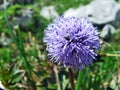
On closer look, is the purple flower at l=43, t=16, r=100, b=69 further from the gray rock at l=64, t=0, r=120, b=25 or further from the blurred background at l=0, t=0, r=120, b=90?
the gray rock at l=64, t=0, r=120, b=25

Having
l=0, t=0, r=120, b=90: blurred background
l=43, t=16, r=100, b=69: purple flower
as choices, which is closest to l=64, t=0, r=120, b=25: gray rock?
l=0, t=0, r=120, b=90: blurred background

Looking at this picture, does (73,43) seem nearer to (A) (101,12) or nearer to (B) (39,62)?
(B) (39,62)

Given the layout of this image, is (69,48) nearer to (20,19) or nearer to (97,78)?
(97,78)

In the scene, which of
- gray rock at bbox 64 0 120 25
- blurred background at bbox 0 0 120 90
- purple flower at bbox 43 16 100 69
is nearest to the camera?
purple flower at bbox 43 16 100 69

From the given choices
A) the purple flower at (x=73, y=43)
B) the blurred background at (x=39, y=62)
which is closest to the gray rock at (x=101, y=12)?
the blurred background at (x=39, y=62)

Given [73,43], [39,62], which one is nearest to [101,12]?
[39,62]

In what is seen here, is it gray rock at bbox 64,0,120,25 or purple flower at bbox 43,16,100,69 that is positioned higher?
purple flower at bbox 43,16,100,69

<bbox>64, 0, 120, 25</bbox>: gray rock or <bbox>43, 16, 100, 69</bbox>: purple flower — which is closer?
<bbox>43, 16, 100, 69</bbox>: purple flower
